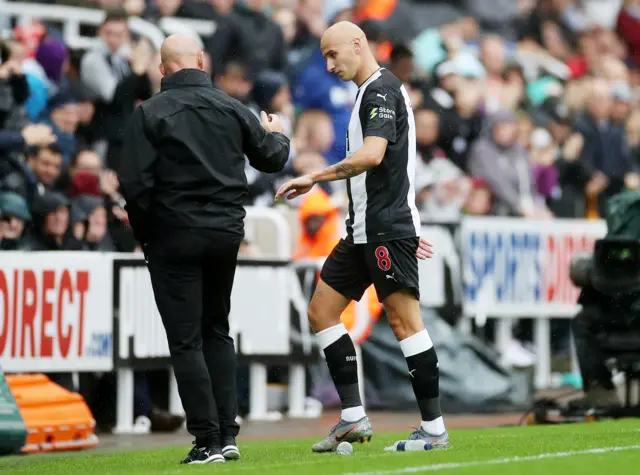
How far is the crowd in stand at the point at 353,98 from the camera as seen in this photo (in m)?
13.5

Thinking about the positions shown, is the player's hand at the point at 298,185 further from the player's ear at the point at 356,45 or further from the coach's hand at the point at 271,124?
the player's ear at the point at 356,45

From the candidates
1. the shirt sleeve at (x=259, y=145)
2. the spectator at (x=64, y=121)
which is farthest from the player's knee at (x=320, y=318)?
the spectator at (x=64, y=121)

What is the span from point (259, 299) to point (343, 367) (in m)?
4.84

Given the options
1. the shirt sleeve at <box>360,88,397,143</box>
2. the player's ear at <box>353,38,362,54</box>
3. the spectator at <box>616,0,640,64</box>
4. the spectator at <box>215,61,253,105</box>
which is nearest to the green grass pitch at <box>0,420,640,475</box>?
the shirt sleeve at <box>360,88,397,143</box>

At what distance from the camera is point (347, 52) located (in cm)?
880

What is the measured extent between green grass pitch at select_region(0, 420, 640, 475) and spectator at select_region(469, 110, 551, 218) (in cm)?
741

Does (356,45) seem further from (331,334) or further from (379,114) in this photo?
(331,334)

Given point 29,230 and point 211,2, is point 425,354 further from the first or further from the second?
point 211,2

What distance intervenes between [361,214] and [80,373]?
4.70m

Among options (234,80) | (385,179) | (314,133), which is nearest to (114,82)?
(234,80)

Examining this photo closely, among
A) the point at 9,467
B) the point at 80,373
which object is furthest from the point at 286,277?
the point at 9,467

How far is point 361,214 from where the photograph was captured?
28.8ft

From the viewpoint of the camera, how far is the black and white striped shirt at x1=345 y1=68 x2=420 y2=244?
8.69m

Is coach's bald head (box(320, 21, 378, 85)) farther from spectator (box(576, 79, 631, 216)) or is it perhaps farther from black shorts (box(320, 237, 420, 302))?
spectator (box(576, 79, 631, 216))
